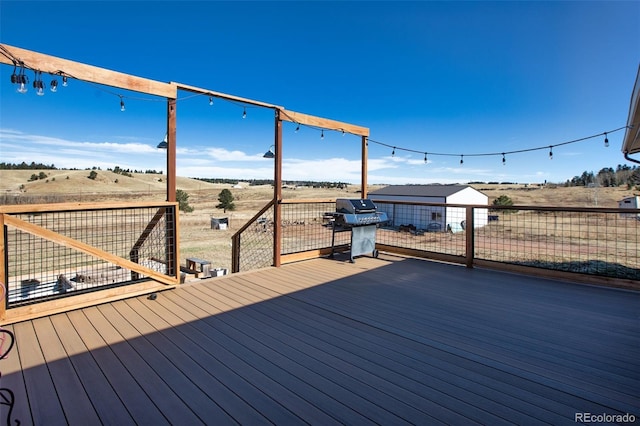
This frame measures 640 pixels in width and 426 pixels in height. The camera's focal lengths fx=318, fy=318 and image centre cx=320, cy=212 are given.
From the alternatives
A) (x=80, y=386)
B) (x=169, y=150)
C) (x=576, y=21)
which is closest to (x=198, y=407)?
(x=80, y=386)

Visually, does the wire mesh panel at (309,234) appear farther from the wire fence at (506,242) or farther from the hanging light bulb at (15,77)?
the hanging light bulb at (15,77)

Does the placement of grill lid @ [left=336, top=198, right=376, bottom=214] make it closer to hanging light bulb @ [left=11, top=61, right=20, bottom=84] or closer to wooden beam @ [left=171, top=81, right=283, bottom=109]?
wooden beam @ [left=171, top=81, right=283, bottom=109]

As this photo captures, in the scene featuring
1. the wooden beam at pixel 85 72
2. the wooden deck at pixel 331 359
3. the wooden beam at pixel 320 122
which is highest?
Answer: the wooden beam at pixel 320 122

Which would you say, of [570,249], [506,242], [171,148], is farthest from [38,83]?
[506,242]

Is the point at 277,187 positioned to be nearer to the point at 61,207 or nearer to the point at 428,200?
the point at 61,207

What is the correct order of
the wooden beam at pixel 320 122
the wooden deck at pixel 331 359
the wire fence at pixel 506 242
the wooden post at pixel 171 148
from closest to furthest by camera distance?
the wooden deck at pixel 331 359 → the wooden post at pixel 171 148 → the wooden beam at pixel 320 122 → the wire fence at pixel 506 242

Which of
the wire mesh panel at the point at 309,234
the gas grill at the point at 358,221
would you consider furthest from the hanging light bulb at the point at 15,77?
the gas grill at the point at 358,221

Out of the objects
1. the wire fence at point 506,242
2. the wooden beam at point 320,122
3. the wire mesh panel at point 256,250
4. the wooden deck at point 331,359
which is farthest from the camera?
the wire mesh panel at point 256,250

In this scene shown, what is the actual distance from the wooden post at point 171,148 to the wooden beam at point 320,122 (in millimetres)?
1488

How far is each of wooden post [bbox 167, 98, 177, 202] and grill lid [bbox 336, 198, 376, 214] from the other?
248 centimetres

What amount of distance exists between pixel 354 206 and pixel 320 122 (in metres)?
1.43

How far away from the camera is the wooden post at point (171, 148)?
348 centimetres

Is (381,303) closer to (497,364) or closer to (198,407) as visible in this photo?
(497,364)

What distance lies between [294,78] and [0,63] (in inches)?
411
